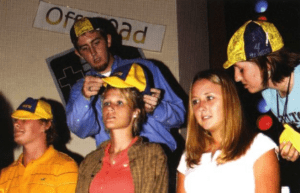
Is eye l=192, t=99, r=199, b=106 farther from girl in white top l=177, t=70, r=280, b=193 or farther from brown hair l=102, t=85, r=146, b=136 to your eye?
brown hair l=102, t=85, r=146, b=136

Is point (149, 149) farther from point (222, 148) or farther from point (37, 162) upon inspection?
point (37, 162)

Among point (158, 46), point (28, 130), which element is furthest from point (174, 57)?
point (28, 130)

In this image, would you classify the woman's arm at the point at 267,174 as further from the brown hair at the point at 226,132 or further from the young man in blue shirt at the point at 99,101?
the young man in blue shirt at the point at 99,101

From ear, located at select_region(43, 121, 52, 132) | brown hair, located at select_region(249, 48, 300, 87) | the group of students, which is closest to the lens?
the group of students

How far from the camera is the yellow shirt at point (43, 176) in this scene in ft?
8.33

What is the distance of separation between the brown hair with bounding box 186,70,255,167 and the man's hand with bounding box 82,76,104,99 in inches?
24.9

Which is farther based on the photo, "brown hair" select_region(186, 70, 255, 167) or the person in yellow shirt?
the person in yellow shirt

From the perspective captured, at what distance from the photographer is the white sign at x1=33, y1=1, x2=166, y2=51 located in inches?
157

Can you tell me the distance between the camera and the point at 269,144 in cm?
178

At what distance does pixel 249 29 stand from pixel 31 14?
2653 mm

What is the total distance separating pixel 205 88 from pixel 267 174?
582 mm

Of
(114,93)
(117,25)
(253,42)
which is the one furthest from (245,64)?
(117,25)

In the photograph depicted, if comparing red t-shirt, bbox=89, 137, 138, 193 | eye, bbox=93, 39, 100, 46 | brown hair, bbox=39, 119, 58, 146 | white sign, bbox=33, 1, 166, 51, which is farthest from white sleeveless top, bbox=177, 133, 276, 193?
white sign, bbox=33, 1, 166, 51

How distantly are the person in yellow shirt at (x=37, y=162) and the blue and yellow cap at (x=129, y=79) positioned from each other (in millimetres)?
796
